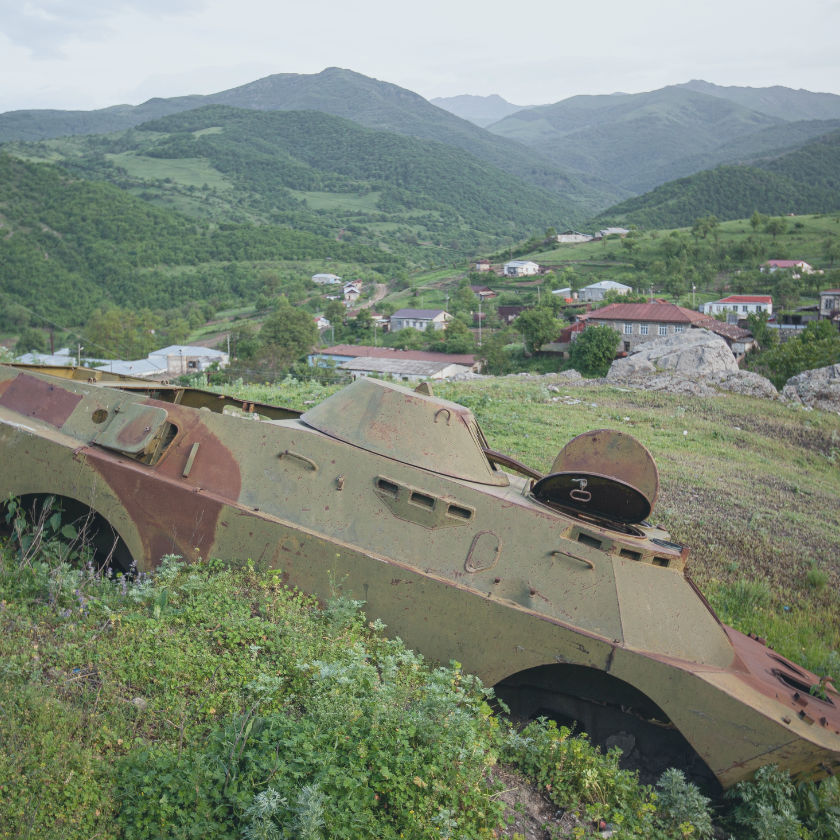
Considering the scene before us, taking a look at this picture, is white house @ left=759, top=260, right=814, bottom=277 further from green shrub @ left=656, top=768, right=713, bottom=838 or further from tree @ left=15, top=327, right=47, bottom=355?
green shrub @ left=656, top=768, right=713, bottom=838

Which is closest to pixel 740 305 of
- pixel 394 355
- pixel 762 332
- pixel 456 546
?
pixel 762 332

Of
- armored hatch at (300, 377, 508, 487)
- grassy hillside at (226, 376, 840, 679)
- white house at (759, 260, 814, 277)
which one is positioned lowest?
grassy hillside at (226, 376, 840, 679)

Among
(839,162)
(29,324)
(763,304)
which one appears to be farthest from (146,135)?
(763,304)

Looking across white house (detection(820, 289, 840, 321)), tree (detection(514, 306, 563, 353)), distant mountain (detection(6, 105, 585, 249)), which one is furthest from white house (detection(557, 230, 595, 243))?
tree (detection(514, 306, 563, 353))

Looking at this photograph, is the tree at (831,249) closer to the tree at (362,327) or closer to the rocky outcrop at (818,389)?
the tree at (362,327)

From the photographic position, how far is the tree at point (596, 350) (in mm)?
41969

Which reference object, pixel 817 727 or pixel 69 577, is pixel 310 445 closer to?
pixel 69 577

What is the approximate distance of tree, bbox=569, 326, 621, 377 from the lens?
138 feet

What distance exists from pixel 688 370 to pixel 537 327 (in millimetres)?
21912

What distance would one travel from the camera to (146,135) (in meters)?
196

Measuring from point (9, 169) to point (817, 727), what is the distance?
101149 mm

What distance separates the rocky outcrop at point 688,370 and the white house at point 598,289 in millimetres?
Result: 42381

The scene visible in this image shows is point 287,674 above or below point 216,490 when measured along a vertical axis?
below

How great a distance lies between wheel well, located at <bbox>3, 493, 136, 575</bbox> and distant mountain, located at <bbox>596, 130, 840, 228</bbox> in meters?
113
